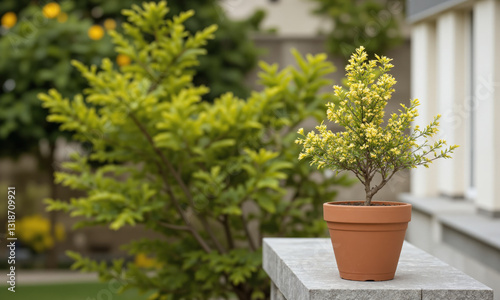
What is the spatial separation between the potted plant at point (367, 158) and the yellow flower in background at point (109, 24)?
8175 mm

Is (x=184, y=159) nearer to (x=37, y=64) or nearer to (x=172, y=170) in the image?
(x=172, y=170)

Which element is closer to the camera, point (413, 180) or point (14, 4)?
point (413, 180)

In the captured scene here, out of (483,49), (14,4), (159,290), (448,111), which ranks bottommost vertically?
(159,290)

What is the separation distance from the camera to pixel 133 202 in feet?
18.9

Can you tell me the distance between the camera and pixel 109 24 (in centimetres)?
1121

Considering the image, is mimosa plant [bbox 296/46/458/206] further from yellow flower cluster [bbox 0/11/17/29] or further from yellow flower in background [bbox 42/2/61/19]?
yellow flower cluster [bbox 0/11/17/29]

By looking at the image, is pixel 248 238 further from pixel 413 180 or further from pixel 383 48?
pixel 383 48

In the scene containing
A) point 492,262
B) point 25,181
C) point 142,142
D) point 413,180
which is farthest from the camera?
point 25,181

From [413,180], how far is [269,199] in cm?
348

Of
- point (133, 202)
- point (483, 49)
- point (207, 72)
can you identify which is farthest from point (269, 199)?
point (207, 72)

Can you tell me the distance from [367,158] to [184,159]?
278 centimetres

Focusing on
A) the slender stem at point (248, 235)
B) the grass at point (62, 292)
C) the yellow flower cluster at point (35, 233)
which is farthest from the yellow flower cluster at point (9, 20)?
the slender stem at point (248, 235)

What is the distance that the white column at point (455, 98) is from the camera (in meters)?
7.52

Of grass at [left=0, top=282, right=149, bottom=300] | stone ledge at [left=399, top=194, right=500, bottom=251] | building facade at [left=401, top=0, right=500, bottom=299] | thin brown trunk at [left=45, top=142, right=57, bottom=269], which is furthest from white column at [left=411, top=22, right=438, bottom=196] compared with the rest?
thin brown trunk at [left=45, top=142, right=57, bottom=269]
